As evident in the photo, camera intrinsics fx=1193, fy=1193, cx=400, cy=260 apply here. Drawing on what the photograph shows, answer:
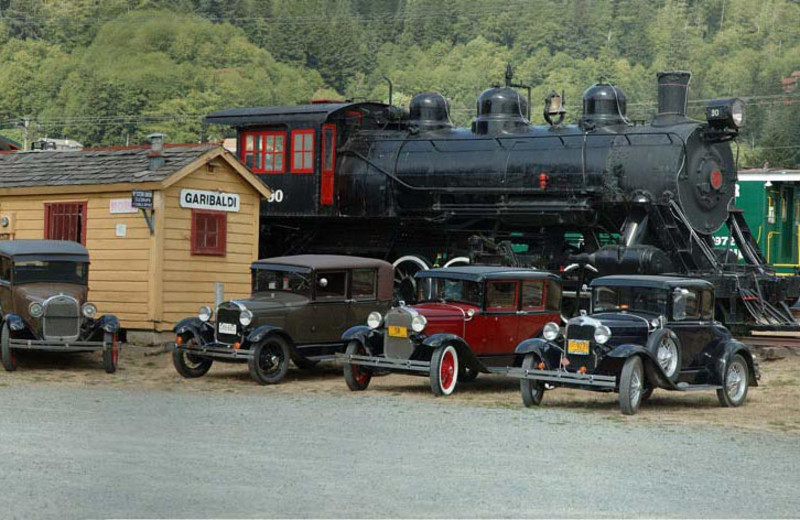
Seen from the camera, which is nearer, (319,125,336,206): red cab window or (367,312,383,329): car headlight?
(367,312,383,329): car headlight

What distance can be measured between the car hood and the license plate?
235cm

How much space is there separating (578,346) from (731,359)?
200 centimetres

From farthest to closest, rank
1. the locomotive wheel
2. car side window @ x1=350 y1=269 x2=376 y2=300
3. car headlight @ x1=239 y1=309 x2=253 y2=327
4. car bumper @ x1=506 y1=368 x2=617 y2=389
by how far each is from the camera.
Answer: the locomotive wheel, car side window @ x1=350 y1=269 x2=376 y2=300, car headlight @ x1=239 y1=309 x2=253 y2=327, car bumper @ x1=506 y1=368 x2=617 y2=389

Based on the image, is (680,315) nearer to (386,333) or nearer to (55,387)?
(386,333)

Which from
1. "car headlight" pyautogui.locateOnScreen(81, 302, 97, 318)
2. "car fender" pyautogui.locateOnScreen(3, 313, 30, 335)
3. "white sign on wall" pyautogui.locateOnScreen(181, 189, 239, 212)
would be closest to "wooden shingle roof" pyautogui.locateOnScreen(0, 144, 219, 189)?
"white sign on wall" pyautogui.locateOnScreen(181, 189, 239, 212)

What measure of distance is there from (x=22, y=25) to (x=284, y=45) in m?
29.5

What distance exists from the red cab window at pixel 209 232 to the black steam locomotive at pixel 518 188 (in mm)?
3409

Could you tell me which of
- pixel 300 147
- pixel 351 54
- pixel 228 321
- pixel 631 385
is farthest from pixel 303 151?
pixel 351 54

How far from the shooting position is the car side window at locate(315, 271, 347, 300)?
17.4 meters

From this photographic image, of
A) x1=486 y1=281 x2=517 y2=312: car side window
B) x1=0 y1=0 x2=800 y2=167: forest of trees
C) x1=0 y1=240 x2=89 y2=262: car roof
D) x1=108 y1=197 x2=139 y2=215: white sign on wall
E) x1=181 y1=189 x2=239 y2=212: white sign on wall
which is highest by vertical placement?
x1=0 y1=0 x2=800 y2=167: forest of trees

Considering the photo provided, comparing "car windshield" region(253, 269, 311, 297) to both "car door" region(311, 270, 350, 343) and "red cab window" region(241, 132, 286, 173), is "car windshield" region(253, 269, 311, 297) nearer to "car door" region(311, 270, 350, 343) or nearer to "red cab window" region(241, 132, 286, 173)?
"car door" region(311, 270, 350, 343)

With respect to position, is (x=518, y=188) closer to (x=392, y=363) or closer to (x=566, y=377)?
(x=392, y=363)

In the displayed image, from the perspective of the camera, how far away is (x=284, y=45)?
140375mm

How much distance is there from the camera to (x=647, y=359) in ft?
44.9
